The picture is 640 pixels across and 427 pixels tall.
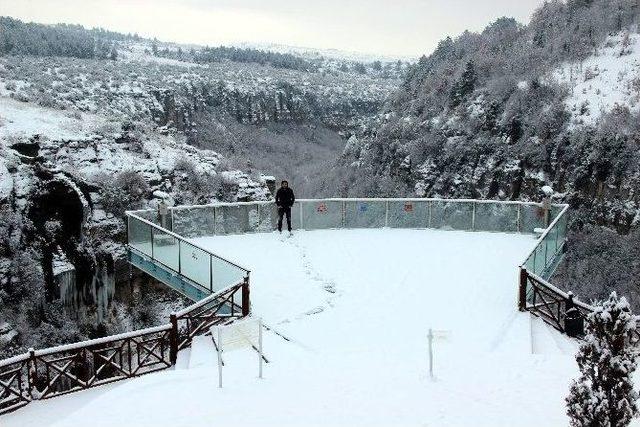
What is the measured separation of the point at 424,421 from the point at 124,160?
33.2 metres

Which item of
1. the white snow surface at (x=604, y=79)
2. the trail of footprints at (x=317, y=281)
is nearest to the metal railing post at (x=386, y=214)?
the trail of footprints at (x=317, y=281)

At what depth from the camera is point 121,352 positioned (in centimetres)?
1195

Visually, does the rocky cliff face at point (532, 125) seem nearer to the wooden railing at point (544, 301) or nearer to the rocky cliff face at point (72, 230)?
the rocky cliff face at point (72, 230)

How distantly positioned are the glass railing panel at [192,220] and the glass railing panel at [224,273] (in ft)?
17.4

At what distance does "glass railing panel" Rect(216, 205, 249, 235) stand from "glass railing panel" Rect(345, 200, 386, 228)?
3424 millimetres

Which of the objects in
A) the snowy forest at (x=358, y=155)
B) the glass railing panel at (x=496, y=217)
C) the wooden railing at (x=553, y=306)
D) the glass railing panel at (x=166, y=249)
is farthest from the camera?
the snowy forest at (x=358, y=155)

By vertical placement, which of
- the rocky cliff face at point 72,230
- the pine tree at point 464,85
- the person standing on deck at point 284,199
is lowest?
the rocky cliff face at point 72,230

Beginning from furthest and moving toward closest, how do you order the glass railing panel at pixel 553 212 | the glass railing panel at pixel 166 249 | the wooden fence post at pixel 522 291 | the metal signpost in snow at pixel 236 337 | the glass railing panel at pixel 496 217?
the glass railing panel at pixel 496 217
the glass railing panel at pixel 553 212
the glass railing panel at pixel 166 249
the wooden fence post at pixel 522 291
the metal signpost in snow at pixel 236 337

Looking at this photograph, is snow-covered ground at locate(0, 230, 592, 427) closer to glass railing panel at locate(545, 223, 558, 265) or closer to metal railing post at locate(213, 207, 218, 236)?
glass railing panel at locate(545, 223, 558, 265)

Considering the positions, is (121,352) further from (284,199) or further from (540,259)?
(540,259)

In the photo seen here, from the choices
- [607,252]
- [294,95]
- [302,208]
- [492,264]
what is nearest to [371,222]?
[302,208]

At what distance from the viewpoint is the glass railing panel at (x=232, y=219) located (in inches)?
810

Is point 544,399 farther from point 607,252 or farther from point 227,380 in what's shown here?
point 607,252

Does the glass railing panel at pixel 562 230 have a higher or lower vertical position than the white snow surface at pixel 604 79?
lower
